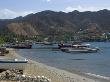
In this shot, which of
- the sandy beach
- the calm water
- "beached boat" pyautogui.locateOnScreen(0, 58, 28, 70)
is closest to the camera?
the sandy beach

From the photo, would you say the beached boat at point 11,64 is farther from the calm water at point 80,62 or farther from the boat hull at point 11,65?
the calm water at point 80,62

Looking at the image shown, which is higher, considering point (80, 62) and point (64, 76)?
point (64, 76)

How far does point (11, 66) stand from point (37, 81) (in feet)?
38.3

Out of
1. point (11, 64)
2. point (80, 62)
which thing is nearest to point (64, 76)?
point (11, 64)

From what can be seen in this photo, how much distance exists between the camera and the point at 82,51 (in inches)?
5153

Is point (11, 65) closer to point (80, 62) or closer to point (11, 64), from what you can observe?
point (11, 64)

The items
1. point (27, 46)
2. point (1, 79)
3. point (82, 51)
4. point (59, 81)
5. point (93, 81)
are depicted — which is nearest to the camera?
point (1, 79)

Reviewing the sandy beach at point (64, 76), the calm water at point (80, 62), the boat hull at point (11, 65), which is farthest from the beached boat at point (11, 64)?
the calm water at point (80, 62)

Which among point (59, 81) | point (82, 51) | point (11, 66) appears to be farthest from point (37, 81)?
point (82, 51)

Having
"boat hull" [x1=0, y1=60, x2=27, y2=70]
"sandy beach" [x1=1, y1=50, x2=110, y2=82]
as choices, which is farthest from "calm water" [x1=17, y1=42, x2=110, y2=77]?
"boat hull" [x1=0, y1=60, x2=27, y2=70]

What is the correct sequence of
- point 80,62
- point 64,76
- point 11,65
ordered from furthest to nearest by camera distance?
point 80,62
point 64,76
point 11,65

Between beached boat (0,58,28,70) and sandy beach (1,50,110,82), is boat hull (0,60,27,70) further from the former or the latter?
sandy beach (1,50,110,82)

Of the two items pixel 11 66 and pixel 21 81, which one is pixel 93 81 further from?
pixel 21 81

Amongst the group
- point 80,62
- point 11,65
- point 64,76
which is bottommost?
point 80,62
